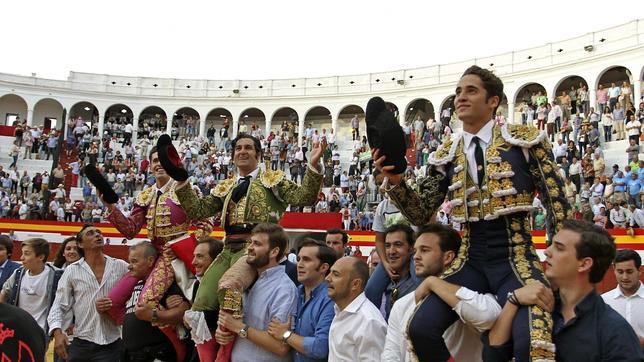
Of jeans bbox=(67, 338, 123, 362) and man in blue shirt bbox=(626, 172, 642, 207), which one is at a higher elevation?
man in blue shirt bbox=(626, 172, 642, 207)

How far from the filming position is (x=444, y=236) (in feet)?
9.64

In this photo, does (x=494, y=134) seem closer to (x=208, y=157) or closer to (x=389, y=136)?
(x=389, y=136)

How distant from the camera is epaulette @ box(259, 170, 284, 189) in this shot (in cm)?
Answer: 413

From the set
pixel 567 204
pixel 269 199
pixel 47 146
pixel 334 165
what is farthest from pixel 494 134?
pixel 47 146

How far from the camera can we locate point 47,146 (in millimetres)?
25094

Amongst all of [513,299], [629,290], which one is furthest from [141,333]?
[629,290]

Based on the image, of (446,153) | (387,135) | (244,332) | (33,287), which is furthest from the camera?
(33,287)

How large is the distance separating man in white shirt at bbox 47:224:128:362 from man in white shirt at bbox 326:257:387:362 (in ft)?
7.01

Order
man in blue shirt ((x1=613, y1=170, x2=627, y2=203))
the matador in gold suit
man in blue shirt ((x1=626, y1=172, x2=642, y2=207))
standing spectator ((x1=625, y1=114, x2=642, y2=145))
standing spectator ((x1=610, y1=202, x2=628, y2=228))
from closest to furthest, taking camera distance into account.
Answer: the matador in gold suit, standing spectator ((x1=610, y1=202, x2=628, y2=228)), man in blue shirt ((x1=613, y1=170, x2=627, y2=203)), man in blue shirt ((x1=626, y1=172, x2=642, y2=207)), standing spectator ((x1=625, y1=114, x2=642, y2=145))

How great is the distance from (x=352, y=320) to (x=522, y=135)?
1.27 metres

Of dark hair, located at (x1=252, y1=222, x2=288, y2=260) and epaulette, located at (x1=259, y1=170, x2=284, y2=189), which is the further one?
epaulette, located at (x1=259, y1=170, x2=284, y2=189)

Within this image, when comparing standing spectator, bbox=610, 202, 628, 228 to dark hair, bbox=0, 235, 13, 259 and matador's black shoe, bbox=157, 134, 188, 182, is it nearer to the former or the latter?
matador's black shoe, bbox=157, 134, 188, 182

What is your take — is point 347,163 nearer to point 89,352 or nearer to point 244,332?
point 89,352

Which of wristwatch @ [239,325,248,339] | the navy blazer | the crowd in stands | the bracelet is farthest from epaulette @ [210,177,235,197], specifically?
the crowd in stands
